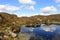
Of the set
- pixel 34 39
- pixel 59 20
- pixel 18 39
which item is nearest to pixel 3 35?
pixel 18 39

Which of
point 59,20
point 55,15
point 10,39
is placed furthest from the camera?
point 55,15

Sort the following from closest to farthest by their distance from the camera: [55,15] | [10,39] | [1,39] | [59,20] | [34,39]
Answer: [1,39] < [10,39] < [34,39] < [59,20] < [55,15]

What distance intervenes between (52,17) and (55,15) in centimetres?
627

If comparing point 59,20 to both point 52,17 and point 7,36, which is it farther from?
point 7,36

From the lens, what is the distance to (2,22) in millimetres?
29391

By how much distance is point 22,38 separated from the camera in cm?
2316

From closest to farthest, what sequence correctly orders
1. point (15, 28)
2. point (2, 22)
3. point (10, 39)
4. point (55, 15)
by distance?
point (10, 39), point (2, 22), point (15, 28), point (55, 15)

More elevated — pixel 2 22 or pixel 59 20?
pixel 2 22

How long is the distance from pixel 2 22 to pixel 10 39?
888 centimetres

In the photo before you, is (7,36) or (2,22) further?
(2,22)

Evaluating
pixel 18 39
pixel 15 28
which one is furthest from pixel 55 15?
pixel 18 39

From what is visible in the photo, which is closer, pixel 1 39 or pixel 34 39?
pixel 1 39

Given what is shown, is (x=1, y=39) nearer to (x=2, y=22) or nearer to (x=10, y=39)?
(x=10, y=39)

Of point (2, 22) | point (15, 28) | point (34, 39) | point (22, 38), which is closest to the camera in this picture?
point (22, 38)
